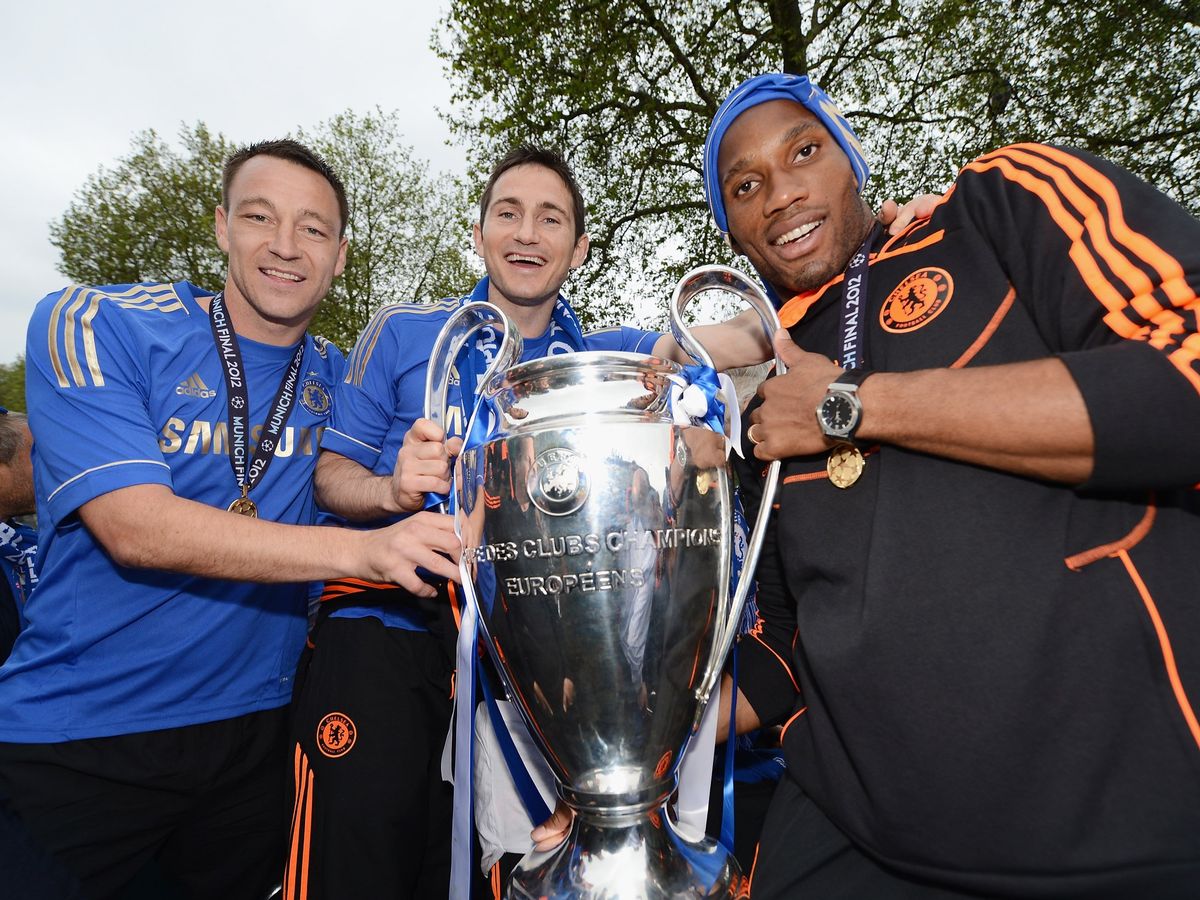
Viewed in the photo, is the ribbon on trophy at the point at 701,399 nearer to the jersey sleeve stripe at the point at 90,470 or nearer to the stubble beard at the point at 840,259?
the stubble beard at the point at 840,259

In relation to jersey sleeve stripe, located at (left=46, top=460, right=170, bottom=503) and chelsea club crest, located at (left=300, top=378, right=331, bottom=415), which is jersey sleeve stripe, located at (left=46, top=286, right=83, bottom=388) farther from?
chelsea club crest, located at (left=300, top=378, right=331, bottom=415)

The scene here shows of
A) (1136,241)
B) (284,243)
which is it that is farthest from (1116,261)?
(284,243)

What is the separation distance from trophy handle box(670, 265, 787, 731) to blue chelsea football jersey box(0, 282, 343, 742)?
1505mm

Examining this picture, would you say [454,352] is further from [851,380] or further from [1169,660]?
[1169,660]

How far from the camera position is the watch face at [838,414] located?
124cm

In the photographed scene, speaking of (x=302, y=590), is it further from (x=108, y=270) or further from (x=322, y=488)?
(x=108, y=270)

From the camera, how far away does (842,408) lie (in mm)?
1258

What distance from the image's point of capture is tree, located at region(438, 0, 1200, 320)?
8977mm

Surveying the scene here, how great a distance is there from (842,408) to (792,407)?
0.12 metres

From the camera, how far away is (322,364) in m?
2.79

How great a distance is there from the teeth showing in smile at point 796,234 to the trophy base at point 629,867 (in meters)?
1.28

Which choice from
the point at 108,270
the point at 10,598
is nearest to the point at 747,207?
the point at 10,598

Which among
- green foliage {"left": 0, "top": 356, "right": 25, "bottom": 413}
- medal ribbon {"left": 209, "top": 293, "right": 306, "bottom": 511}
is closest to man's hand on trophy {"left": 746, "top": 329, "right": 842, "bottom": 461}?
medal ribbon {"left": 209, "top": 293, "right": 306, "bottom": 511}

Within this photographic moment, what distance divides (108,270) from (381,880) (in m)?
19.5
